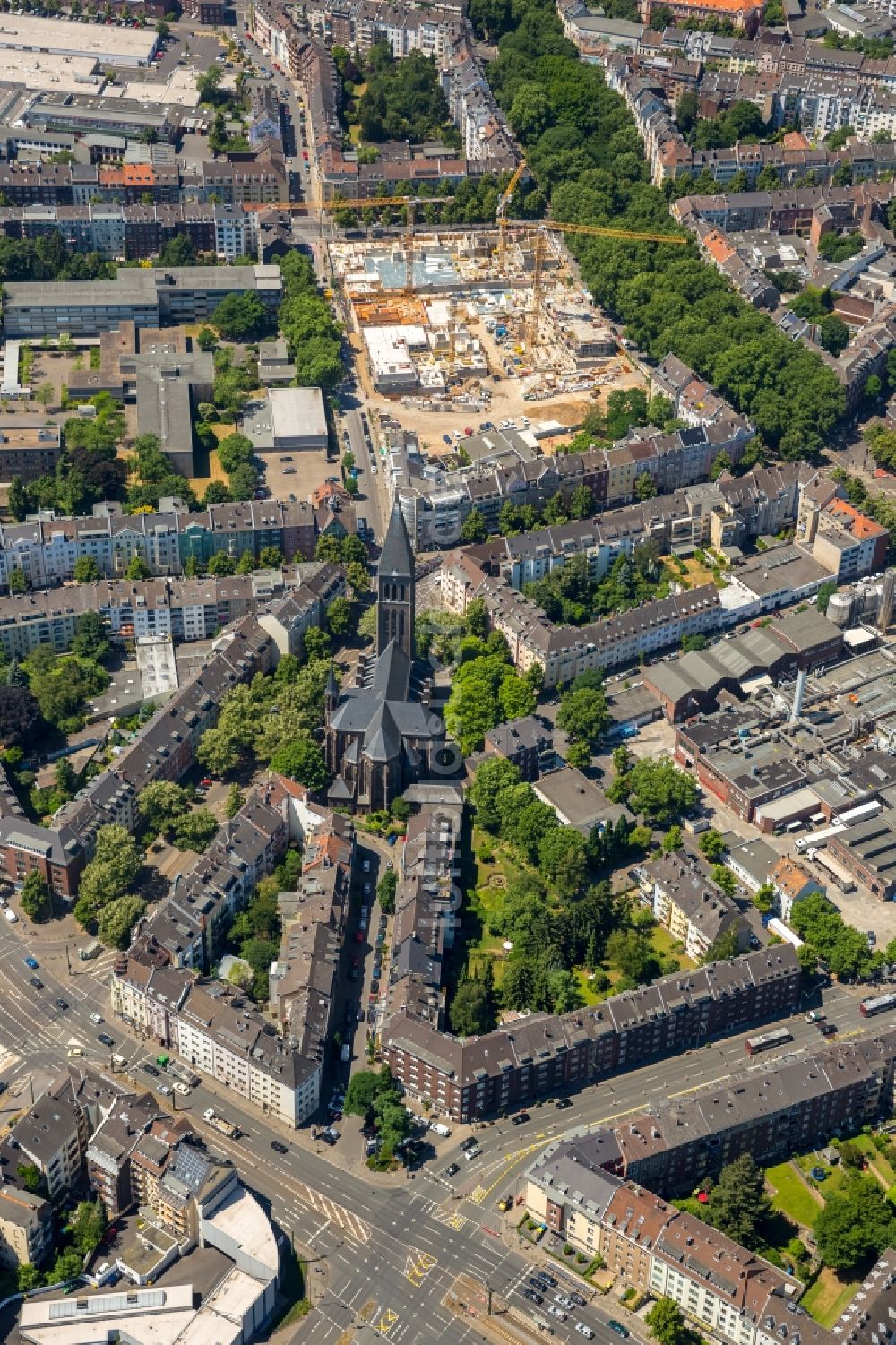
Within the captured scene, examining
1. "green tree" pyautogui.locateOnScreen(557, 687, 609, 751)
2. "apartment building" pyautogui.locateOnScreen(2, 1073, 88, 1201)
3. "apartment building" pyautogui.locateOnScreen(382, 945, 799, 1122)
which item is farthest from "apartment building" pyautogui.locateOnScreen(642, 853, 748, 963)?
"apartment building" pyautogui.locateOnScreen(2, 1073, 88, 1201)

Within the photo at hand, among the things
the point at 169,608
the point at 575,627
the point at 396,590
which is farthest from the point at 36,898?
the point at 575,627

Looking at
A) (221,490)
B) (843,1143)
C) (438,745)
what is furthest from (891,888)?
(221,490)

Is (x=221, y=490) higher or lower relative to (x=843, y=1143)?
higher

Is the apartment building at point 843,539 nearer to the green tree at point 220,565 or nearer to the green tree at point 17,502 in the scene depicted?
the green tree at point 220,565

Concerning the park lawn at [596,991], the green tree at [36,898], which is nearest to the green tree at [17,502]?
the green tree at [36,898]

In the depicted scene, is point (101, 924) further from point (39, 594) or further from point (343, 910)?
point (39, 594)

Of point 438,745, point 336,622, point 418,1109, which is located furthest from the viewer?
point 336,622
